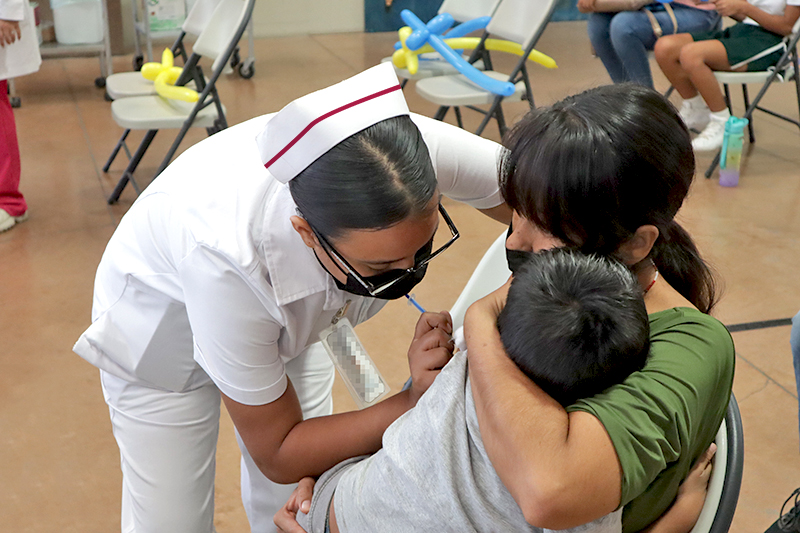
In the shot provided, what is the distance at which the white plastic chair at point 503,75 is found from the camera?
3.88 m

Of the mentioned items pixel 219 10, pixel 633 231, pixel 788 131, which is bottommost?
pixel 788 131

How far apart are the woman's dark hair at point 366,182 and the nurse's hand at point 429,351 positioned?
204mm

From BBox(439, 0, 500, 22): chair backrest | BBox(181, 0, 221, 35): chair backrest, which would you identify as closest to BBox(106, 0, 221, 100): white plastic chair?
BBox(181, 0, 221, 35): chair backrest

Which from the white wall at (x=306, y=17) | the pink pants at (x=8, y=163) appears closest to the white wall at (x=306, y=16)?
the white wall at (x=306, y=17)

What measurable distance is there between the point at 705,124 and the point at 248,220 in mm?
4152

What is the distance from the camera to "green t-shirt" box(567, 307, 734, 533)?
0.85 m

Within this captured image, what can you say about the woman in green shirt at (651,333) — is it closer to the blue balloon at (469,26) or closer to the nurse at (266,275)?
the nurse at (266,275)

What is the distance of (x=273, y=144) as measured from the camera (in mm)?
1107

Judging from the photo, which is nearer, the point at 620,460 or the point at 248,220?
the point at 620,460

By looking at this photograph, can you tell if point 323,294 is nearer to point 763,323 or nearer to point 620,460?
point 620,460

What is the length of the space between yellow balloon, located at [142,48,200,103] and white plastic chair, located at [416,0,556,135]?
4.01 feet

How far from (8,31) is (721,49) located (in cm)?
369

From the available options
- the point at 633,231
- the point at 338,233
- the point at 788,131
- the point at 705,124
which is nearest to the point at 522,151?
the point at 633,231

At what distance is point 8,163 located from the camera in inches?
139
